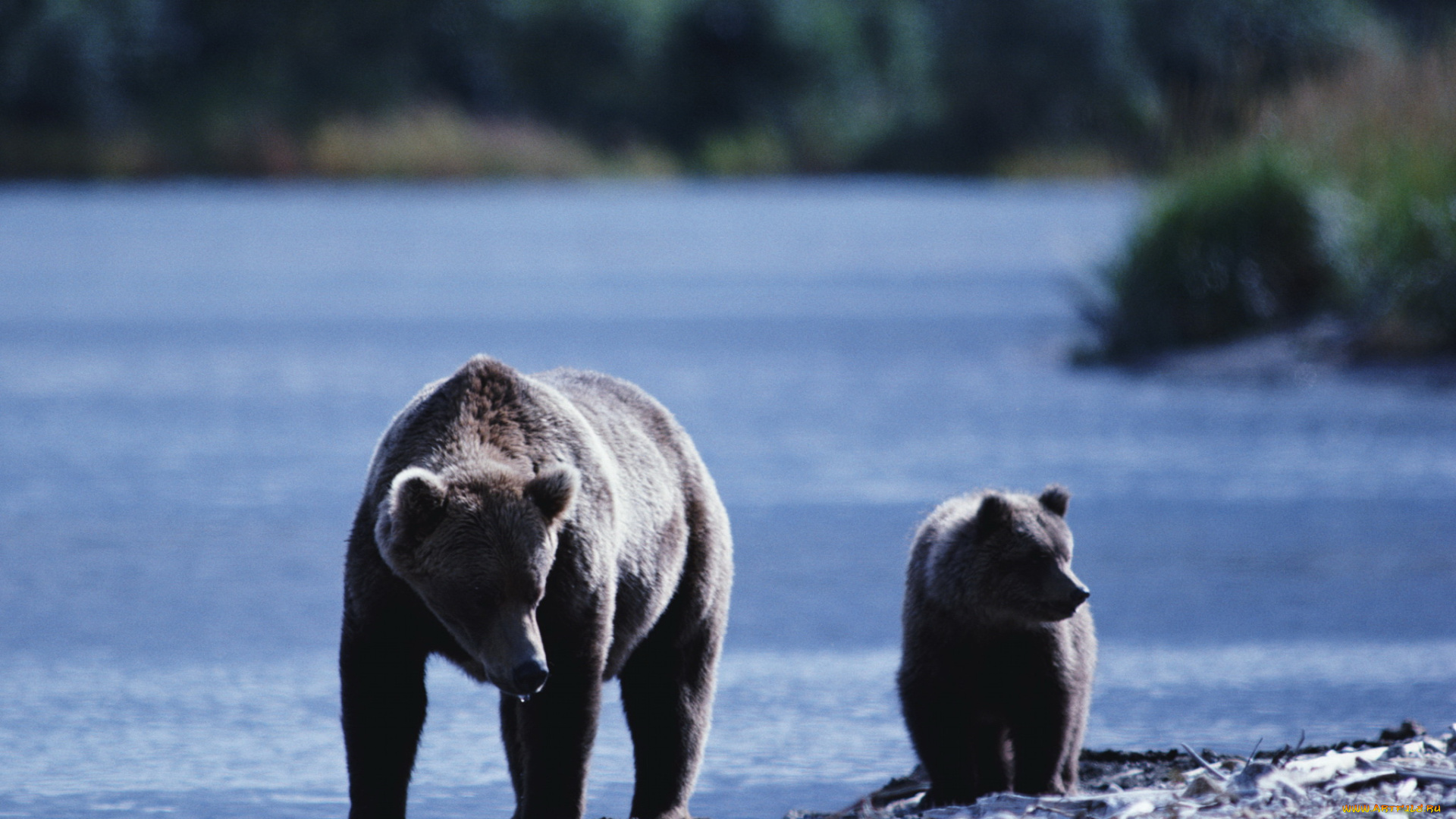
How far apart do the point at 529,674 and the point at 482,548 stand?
0.82 ft

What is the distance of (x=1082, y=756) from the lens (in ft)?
17.3

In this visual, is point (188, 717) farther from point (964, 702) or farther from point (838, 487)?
point (838, 487)

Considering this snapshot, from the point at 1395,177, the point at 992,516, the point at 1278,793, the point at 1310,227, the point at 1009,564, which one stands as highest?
the point at 1395,177

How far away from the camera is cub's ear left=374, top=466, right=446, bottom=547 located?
3.50 metres

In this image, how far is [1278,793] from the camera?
3926 millimetres

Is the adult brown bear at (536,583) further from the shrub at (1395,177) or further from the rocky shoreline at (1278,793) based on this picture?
the shrub at (1395,177)

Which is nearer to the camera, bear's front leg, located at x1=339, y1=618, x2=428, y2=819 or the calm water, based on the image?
bear's front leg, located at x1=339, y1=618, x2=428, y2=819

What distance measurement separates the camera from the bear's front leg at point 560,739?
149 inches

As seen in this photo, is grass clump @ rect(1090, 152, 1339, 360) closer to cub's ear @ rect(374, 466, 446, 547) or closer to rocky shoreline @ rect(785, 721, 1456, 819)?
rocky shoreline @ rect(785, 721, 1456, 819)

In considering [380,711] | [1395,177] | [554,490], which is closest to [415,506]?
[554,490]

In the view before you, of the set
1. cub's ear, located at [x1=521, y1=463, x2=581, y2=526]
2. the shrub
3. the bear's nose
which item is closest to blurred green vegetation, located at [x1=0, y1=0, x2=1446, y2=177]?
the shrub

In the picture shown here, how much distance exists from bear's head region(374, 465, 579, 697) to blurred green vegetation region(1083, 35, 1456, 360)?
11.5 meters

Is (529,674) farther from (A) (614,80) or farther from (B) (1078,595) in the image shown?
(A) (614,80)

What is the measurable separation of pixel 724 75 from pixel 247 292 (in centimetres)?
3656
